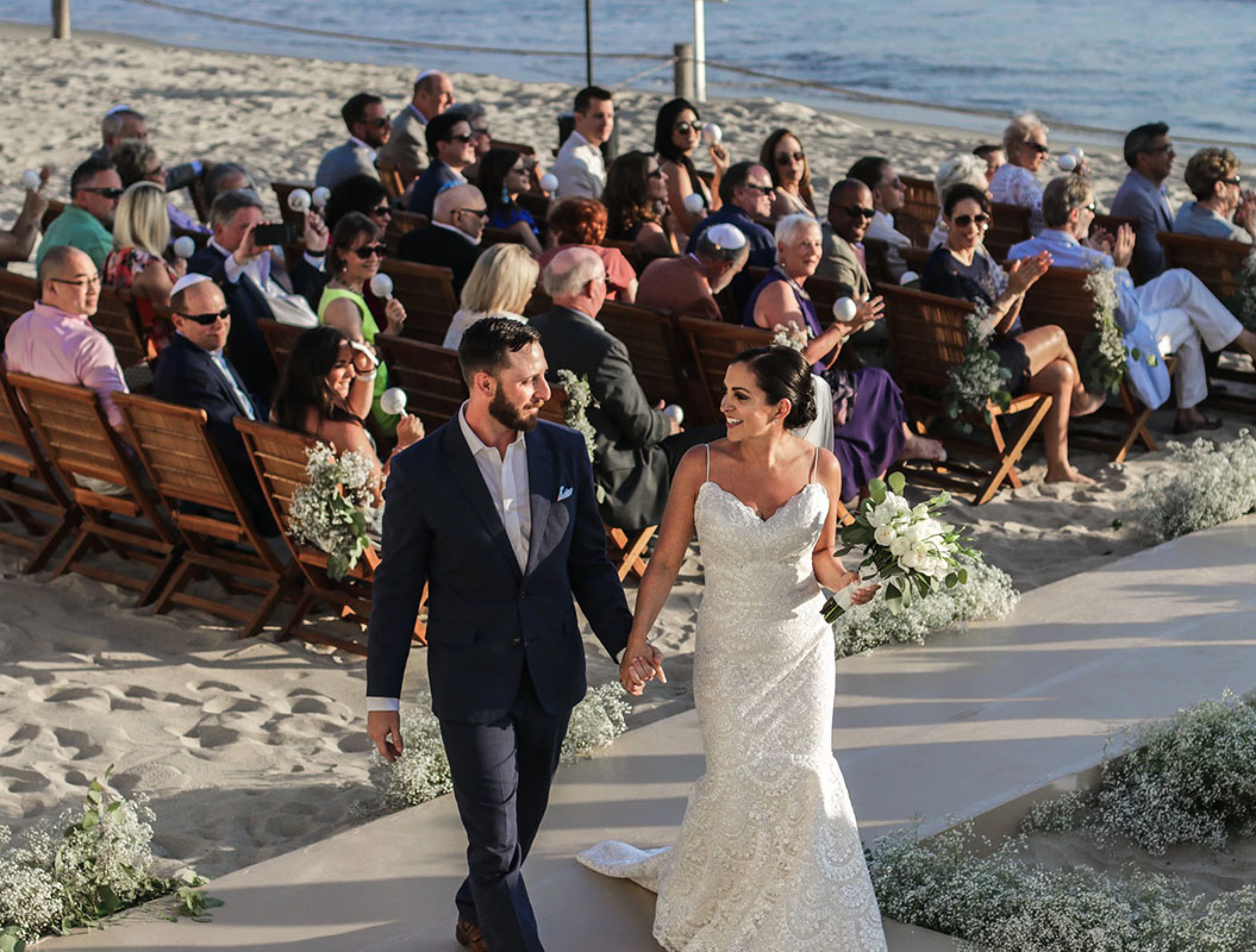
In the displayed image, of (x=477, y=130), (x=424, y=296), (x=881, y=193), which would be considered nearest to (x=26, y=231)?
(x=424, y=296)

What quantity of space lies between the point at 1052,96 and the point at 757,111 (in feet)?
60.2

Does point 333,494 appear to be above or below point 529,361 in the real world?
below

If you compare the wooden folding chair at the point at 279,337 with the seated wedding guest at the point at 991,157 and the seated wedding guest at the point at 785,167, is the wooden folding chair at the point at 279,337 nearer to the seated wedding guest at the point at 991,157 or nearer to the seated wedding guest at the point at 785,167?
the seated wedding guest at the point at 785,167

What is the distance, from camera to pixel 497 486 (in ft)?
13.6

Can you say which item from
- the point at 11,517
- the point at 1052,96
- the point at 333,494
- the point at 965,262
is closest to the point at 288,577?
the point at 333,494

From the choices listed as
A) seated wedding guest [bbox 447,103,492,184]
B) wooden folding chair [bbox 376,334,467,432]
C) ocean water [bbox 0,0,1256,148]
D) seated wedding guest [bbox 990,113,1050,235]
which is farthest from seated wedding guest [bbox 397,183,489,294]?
ocean water [bbox 0,0,1256,148]

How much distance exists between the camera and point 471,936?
438 cm

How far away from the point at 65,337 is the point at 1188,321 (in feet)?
19.2

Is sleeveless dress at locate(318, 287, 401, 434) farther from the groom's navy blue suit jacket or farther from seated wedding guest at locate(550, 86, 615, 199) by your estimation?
seated wedding guest at locate(550, 86, 615, 199)

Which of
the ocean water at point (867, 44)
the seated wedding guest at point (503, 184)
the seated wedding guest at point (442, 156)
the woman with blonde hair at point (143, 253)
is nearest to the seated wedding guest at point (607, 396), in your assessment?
the woman with blonde hair at point (143, 253)

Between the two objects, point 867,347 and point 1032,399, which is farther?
point 867,347

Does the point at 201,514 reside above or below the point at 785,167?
below

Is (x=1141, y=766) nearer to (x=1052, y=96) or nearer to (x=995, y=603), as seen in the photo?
(x=995, y=603)

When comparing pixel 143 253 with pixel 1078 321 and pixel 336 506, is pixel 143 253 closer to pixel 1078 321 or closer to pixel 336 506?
pixel 336 506
